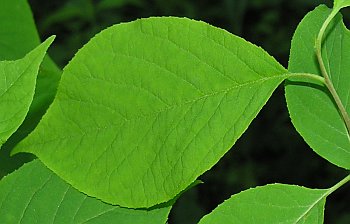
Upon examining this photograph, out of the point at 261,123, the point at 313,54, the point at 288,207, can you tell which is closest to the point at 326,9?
the point at 313,54

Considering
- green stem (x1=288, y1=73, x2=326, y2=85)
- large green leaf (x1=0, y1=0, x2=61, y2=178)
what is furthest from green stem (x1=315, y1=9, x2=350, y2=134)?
large green leaf (x1=0, y1=0, x2=61, y2=178)

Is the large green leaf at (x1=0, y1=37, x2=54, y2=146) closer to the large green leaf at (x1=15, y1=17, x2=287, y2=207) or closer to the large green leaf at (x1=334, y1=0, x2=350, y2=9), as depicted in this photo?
the large green leaf at (x1=15, y1=17, x2=287, y2=207)

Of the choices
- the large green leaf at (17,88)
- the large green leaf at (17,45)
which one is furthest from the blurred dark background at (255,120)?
the large green leaf at (17,88)

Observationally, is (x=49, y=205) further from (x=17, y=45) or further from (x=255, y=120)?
(x=255, y=120)

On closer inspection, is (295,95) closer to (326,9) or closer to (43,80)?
(326,9)

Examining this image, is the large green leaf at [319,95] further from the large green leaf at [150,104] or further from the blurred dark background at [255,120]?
the blurred dark background at [255,120]
